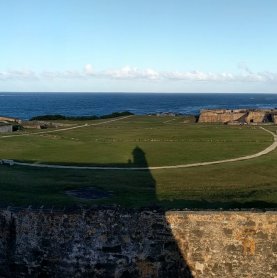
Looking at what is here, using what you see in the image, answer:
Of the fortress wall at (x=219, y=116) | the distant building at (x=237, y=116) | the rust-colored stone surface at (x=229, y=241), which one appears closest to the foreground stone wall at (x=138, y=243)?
the rust-colored stone surface at (x=229, y=241)

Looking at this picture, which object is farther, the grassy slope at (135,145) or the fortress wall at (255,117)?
the fortress wall at (255,117)

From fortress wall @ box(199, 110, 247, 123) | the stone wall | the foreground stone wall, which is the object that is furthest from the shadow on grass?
fortress wall @ box(199, 110, 247, 123)

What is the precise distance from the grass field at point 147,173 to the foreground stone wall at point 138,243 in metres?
2.24

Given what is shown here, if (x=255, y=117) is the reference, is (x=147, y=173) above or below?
below

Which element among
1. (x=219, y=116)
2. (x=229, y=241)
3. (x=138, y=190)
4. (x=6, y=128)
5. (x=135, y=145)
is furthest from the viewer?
(x=219, y=116)

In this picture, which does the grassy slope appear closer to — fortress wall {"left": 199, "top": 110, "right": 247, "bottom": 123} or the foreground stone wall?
the foreground stone wall

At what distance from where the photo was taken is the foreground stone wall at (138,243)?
1350cm

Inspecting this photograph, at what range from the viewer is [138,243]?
13.6 metres

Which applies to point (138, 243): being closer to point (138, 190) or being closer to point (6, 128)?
point (138, 190)

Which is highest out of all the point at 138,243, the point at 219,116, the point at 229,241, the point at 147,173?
the point at 219,116

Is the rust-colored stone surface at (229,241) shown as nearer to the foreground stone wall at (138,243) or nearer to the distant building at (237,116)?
the foreground stone wall at (138,243)

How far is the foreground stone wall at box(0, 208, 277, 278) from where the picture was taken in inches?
531

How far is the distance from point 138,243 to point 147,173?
947 cm

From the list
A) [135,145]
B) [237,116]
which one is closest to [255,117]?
[237,116]
